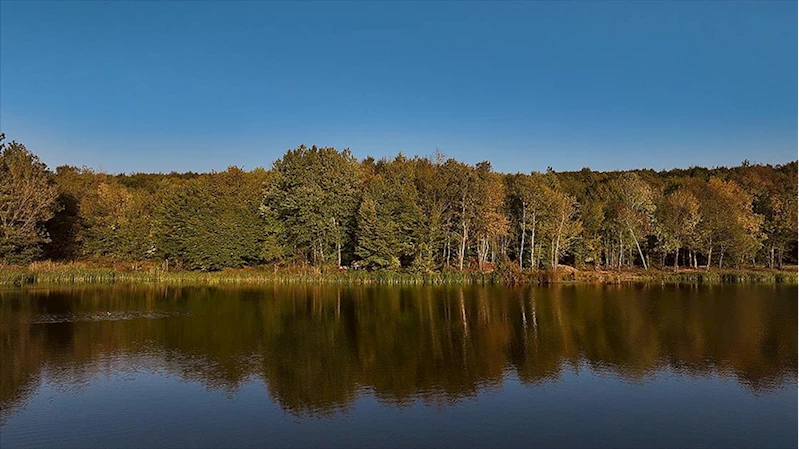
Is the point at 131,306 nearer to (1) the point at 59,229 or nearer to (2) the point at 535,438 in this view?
(2) the point at 535,438

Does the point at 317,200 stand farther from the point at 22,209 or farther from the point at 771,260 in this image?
the point at 771,260

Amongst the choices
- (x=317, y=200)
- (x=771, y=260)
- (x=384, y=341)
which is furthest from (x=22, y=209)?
(x=771, y=260)

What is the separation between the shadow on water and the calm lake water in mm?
125

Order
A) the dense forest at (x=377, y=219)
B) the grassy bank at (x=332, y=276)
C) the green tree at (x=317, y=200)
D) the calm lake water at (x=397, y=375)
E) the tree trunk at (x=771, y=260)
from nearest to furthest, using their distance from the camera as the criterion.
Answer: the calm lake water at (x=397, y=375)
the grassy bank at (x=332, y=276)
the dense forest at (x=377, y=219)
the green tree at (x=317, y=200)
the tree trunk at (x=771, y=260)

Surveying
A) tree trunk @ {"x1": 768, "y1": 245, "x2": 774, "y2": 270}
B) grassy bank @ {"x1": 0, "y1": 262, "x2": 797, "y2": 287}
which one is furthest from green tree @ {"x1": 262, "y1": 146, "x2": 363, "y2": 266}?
tree trunk @ {"x1": 768, "y1": 245, "x2": 774, "y2": 270}

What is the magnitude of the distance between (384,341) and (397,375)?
5.84 metres

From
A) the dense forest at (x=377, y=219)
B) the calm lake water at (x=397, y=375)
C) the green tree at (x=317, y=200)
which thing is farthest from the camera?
the green tree at (x=317, y=200)

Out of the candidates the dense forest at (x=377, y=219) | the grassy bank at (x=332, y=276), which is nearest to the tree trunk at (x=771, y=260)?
the dense forest at (x=377, y=219)

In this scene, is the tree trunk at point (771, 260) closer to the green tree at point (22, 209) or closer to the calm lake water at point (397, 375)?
the calm lake water at point (397, 375)

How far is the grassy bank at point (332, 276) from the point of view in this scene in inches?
2077

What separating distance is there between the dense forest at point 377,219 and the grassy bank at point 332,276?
6.43 feet

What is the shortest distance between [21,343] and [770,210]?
72.9 metres

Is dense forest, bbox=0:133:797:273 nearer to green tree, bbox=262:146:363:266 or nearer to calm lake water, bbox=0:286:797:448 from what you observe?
green tree, bbox=262:146:363:266

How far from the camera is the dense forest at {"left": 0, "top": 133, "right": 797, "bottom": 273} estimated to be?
184 feet
